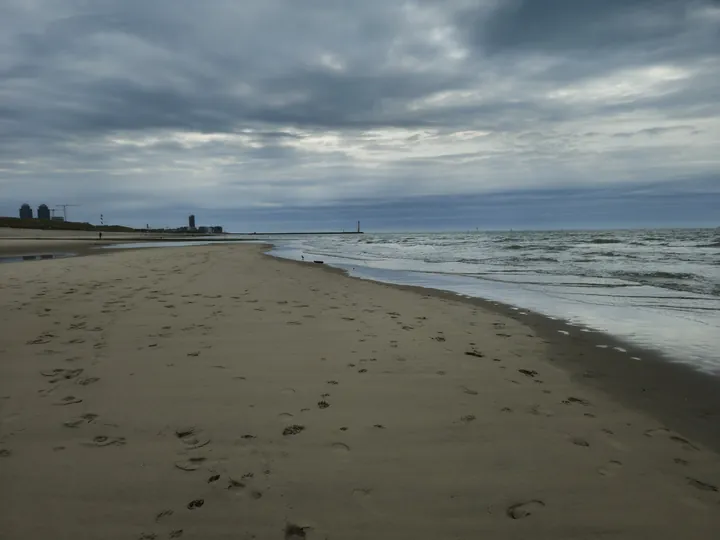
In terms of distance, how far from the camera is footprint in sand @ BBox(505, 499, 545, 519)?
252 cm

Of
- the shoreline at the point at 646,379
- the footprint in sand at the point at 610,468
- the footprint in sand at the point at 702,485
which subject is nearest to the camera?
the footprint in sand at the point at 702,485

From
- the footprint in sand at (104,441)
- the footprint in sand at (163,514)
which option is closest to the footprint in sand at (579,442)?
the footprint in sand at (163,514)

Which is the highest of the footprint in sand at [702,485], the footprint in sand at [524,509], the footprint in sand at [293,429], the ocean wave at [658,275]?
the ocean wave at [658,275]

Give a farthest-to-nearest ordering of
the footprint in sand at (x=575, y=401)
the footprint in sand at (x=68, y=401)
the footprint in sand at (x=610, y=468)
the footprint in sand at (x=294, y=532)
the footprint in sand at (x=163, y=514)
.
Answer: the footprint in sand at (x=575, y=401), the footprint in sand at (x=68, y=401), the footprint in sand at (x=610, y=468), the footprint in sand at (x=163, y=514), the footprint in sand at (x=294, y=532)

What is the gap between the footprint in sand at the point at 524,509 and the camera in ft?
8.25

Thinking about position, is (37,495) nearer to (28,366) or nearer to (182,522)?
(182,522)

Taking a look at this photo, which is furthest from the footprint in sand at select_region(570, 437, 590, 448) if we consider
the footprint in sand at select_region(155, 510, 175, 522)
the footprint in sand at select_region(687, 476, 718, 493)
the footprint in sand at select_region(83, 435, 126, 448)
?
the footprint in sand at select_region(83, 435, 126, 448)

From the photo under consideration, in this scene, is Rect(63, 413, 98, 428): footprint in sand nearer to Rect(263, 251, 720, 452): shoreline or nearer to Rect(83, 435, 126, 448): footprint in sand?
Rect(83, 435, 126, 448): footprint in sand

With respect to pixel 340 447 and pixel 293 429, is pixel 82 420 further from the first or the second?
pixel 340 447

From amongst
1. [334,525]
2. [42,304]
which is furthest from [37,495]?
[42,304]

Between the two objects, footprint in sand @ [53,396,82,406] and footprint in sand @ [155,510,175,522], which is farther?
footprint in sand @ [53,396,82,406]

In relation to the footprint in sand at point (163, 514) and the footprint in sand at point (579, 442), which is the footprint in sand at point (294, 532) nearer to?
the footprint in sand at point (163, 514)

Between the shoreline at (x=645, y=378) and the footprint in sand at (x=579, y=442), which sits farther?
the shoreline at (x=645, y=378)

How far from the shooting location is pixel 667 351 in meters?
6.17
